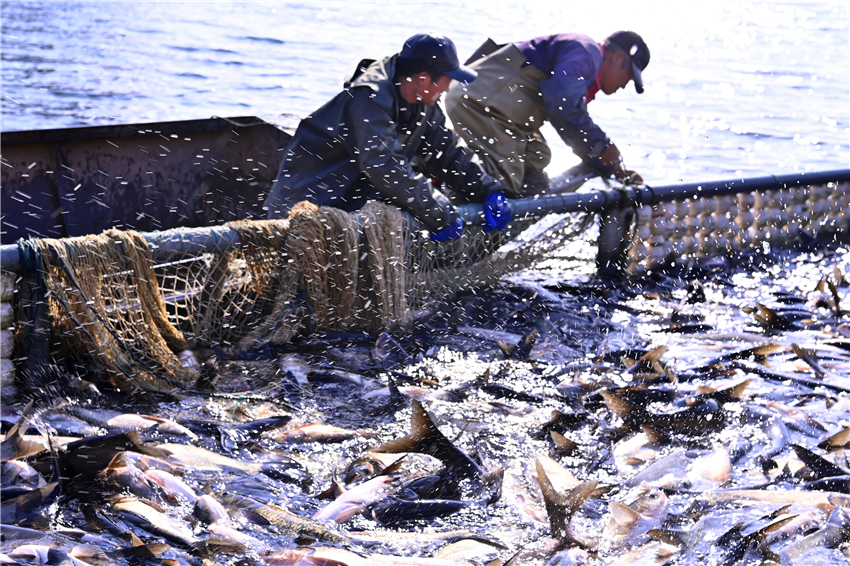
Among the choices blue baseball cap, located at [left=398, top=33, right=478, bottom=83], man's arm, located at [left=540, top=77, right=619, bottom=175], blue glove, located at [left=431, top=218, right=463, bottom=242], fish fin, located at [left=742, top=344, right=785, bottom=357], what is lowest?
fish fin, located at [left=742, top=344, right=785, bottom=357]

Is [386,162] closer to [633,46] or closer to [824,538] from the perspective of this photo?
[633,46]

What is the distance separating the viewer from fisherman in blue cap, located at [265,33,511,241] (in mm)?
5285

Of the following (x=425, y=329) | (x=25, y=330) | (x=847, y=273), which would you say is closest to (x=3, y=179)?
(x=25, y=330)

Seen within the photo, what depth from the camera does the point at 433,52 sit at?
5328 millimetres

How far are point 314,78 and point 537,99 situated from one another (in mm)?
18136

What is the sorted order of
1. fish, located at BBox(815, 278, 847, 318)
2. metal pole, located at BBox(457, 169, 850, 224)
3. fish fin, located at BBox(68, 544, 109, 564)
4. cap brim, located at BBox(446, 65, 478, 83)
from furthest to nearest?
fish, located at BBox(815, 278, 847, 318) < metal pole, located at BBox(457, 169, 850, 224) < cap brim, located at BBox(446, 65, 478, 83) < fish fin, located at BBox(68, 544, 109, 564)

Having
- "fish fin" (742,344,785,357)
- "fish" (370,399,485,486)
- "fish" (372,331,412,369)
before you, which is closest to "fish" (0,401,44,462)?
"fish" (370,399,485,486)

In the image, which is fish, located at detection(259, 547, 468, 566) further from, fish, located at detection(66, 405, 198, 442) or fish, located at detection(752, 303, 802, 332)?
fish, located at detection(752, 303, 802, 332)

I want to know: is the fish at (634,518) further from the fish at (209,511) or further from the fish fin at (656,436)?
the fish at (209,511)

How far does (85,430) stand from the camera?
3.93m

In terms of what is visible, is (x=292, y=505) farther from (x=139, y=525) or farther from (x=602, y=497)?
(x=602, y=497)

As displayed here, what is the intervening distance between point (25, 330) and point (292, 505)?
1852 millimetres

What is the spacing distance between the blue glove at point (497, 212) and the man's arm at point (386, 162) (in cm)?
44

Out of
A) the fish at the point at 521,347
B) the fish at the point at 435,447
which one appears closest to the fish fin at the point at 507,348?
the fish at the point at 521,347
